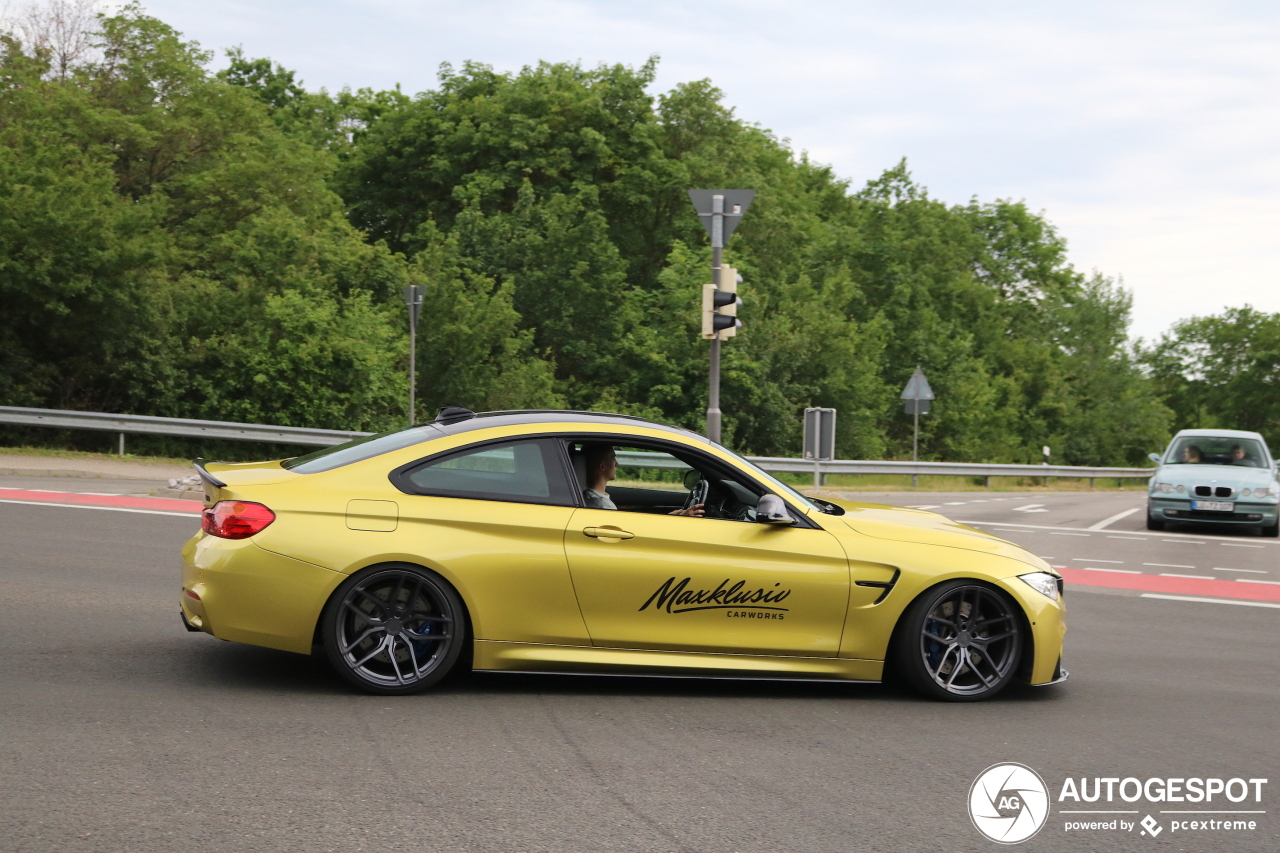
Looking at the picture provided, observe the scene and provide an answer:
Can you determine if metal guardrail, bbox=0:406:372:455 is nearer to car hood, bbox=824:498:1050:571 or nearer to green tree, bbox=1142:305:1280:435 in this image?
car hood, bbox=824:498:1050:571

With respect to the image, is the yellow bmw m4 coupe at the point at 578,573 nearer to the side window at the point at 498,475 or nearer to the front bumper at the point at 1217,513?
the side window at the point at 498,475

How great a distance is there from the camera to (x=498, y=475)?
642 centimetres

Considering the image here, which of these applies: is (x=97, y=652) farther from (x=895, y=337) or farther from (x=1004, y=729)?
(x=895, y=337)

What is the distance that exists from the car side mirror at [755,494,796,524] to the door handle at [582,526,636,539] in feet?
2.18

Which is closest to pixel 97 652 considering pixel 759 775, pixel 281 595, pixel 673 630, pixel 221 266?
pixel 281 595

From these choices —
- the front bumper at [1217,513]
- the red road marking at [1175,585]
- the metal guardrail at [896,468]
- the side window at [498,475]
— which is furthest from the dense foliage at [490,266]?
the side window at [498,475]

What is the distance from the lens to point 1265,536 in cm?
1923

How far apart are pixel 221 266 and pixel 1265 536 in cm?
2321

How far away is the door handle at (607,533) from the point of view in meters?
6.31

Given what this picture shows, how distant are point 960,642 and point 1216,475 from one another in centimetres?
1439

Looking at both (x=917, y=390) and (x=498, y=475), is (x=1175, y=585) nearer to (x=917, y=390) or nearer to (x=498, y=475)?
(x=498, y=475)

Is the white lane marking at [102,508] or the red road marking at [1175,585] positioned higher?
the white lane marking at [102,508]

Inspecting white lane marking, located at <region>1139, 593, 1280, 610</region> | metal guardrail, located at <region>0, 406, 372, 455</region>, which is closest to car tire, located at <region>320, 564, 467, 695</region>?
white lane marking, located at <region>1139, 593, 1280, 610</region>

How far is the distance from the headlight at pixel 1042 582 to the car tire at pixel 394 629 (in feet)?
9.88
